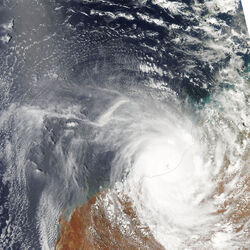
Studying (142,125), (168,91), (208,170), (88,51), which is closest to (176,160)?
(208,170)

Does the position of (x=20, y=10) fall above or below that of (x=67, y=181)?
above

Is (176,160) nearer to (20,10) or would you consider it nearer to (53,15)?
(53,15)

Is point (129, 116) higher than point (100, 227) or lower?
higher

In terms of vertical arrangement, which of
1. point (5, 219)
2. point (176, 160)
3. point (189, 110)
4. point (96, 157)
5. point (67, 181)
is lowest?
point (5, 219)

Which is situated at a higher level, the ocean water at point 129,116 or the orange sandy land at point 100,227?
the ocean water at point 129,116

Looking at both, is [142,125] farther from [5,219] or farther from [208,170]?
[5,219]

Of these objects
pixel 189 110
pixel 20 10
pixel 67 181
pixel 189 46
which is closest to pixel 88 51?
pixel 20 10

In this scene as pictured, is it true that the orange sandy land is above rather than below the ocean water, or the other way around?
below
